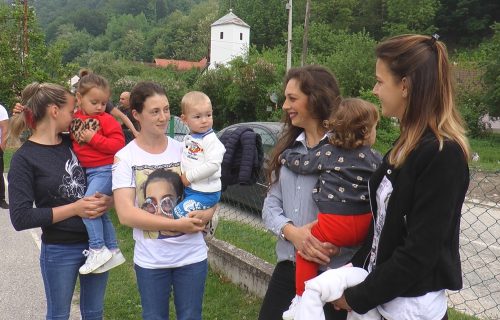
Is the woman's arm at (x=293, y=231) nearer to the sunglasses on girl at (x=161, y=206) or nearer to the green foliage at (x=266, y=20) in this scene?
the sunglasses on girl at (x=161, y=206)

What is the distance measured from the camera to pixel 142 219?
2.56m

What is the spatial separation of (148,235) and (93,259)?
1.36 feet

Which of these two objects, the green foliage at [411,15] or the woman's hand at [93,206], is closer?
the woman's hand at [93,206]

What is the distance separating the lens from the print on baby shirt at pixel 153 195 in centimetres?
266

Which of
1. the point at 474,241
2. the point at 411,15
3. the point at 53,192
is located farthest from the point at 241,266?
the point at 411,15

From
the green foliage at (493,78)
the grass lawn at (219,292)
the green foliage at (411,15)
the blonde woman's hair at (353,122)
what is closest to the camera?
the blonde woman's hair at (353,122)

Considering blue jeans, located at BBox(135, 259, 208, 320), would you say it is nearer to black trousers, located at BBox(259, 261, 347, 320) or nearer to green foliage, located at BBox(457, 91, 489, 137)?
black trousers, located at BBox(259, 261, 347, 320)

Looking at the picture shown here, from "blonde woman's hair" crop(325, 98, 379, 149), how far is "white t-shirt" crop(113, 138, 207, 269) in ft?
3.31

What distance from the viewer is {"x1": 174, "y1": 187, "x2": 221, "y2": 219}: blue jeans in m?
2.68

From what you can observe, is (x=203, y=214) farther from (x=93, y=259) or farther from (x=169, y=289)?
(x=93, y=259)

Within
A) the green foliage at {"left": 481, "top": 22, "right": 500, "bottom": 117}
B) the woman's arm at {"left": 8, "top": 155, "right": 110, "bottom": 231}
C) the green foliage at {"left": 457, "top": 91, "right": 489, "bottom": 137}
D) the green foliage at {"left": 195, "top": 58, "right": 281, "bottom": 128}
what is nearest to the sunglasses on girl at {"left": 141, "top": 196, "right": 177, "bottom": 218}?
the woman's arm at {"left": 8, "top": 155, "right": 110, "bottom": 231}

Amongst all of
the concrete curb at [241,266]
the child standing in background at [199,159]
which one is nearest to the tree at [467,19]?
the concrete curb at [241,266]

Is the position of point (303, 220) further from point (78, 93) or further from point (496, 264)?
point (496, 264)

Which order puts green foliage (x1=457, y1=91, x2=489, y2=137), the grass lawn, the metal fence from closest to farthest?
the grass lawn, the metal fence, green foliage (x1=457, y1=91, x2=489, y2=137)
